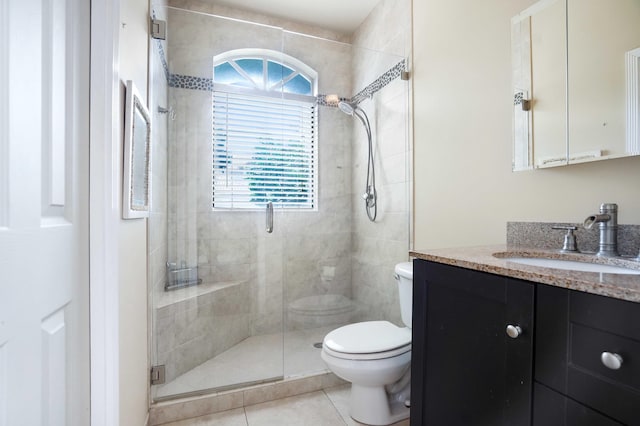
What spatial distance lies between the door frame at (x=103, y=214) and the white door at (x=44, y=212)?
0.02m

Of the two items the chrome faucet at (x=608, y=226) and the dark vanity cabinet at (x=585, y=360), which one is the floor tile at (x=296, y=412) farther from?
the chrome faucet at (x=608, y=226)

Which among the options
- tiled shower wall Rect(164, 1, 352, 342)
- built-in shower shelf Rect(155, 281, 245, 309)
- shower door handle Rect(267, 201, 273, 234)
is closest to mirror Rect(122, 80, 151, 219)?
tiled shower wall Rect(164, 1, 352, 342)

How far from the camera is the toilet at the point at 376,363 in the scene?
1511 mm

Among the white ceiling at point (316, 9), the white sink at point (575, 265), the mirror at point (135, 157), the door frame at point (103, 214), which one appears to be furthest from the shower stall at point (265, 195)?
the white sink at point (575, 265)

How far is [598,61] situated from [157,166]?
6.88ft

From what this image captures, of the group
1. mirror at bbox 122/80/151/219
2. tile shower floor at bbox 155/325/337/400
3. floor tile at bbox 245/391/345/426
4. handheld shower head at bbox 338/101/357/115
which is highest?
handheld shower head at bbox 338/101/357/115

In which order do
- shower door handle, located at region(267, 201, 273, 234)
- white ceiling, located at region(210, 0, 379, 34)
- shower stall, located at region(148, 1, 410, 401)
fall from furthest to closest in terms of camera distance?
1. white ceiling, located at region(210, 0, 379, 34)
2. shower door handle, located at region(267, 201, 273, 234)
3. shower stall, located at region(148, 1, 410, 401)

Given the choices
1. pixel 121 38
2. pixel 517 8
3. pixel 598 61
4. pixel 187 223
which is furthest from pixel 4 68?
pixel 517 8

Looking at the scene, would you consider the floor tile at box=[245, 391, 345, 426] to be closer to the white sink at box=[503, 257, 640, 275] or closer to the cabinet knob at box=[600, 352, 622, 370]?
the white sink at box=[503, 257, 640, 275]

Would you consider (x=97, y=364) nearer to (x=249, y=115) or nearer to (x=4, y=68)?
(x=4, y=68)

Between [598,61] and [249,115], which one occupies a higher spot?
[249,115]

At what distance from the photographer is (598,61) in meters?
1.11

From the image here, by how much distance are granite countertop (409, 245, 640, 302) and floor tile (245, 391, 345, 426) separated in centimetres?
111

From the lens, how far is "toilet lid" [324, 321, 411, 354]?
1.53 metres
